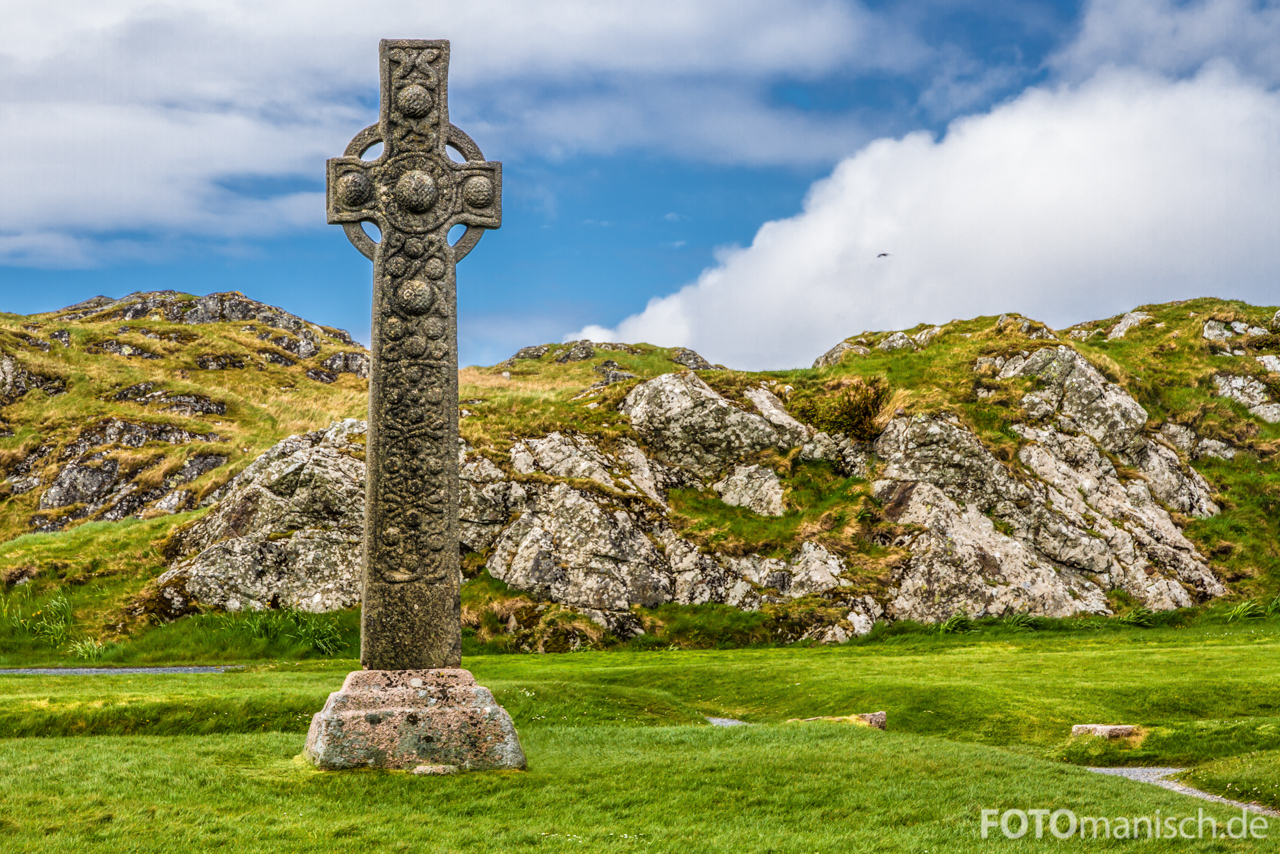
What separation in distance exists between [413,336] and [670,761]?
23.9 feet

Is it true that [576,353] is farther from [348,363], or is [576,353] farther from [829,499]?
[829,499]

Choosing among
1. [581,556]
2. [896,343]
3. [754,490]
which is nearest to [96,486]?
[581,556]

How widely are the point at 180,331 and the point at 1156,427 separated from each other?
110 meters

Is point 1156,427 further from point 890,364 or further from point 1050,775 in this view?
point 1050,775

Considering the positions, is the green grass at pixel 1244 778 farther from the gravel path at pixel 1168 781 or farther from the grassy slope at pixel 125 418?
the grassy slope at pixel 125 418

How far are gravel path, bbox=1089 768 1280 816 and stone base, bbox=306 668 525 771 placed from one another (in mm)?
9841

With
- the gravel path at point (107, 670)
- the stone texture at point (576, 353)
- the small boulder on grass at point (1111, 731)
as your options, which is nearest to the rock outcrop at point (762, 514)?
the gravel path at point (107, 670)

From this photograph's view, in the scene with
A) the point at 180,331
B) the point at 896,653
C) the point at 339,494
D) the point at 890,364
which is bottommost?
the point at 896,653

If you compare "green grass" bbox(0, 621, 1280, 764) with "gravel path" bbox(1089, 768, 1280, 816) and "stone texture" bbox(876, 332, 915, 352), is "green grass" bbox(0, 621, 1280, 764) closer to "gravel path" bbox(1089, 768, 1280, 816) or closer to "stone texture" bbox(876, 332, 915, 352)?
"gravel path" bbox(1089, 768, 1280, 816)

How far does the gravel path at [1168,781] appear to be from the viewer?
12.2 meters

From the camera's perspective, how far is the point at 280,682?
25594 mm

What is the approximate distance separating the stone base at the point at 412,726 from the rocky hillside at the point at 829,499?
86.5 feet

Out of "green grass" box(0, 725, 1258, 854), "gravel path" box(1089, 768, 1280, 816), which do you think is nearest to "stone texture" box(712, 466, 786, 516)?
"gravel path" box(1089, 768, 1280, 816)

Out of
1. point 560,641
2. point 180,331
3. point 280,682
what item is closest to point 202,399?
point 180,331
